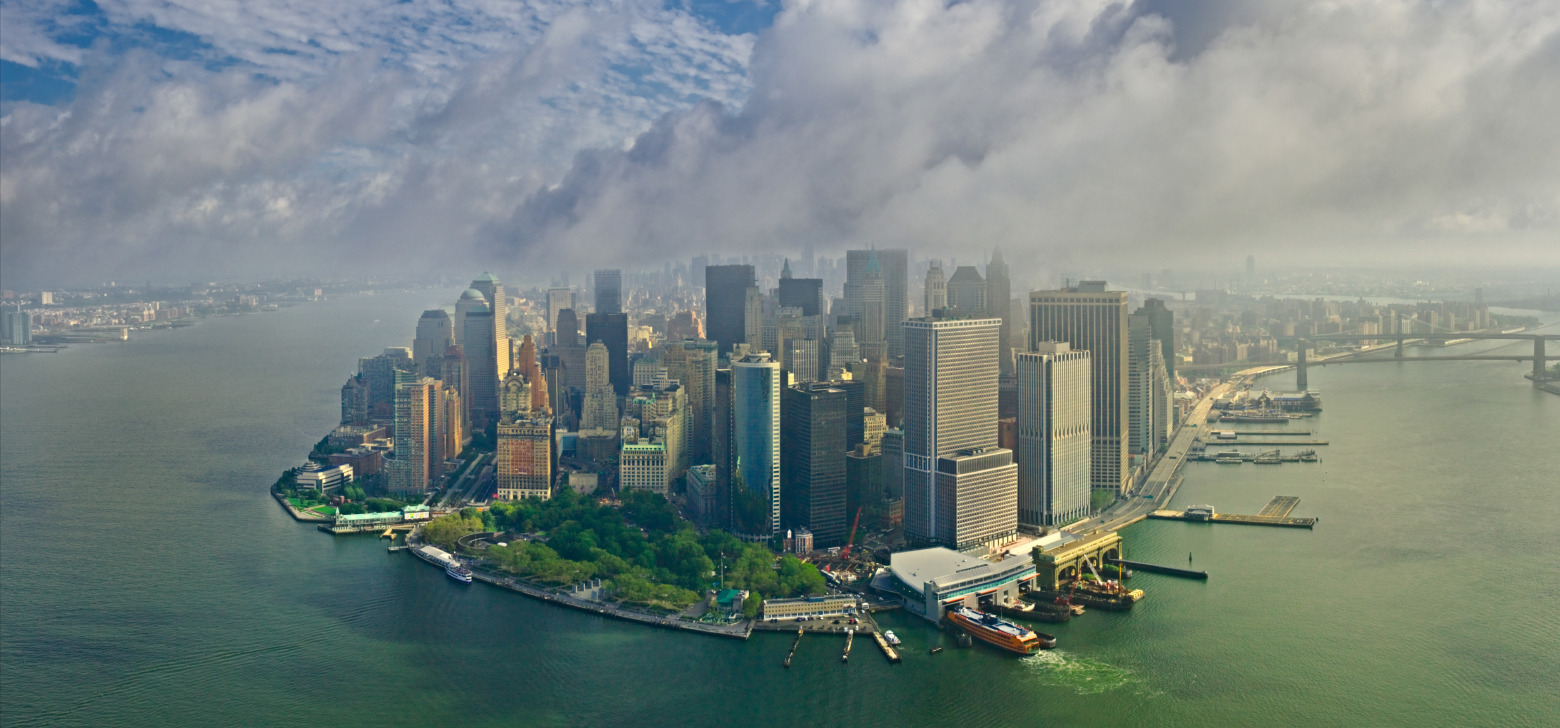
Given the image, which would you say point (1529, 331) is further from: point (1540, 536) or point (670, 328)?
point (670, 328)

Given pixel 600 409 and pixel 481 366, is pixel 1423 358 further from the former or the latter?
pixel 481 366

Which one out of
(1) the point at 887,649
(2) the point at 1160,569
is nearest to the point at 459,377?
(1) the point at 887,649

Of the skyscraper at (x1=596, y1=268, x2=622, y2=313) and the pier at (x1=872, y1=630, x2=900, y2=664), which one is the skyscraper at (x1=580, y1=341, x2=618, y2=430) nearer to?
the skyscraper at (x1=596, y1=268, x2=622, y2=313)

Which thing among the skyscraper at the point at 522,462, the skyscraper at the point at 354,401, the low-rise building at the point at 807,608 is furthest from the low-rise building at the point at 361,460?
the low-rise building at the point at 807,608

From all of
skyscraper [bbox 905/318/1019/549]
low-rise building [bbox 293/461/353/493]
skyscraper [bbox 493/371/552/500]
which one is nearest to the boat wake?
skyscraper [bbox 905/318/1019/549]

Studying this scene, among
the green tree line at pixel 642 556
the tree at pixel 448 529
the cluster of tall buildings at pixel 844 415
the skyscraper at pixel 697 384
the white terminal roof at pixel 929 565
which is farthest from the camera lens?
the skyscraper at pixel 697 384

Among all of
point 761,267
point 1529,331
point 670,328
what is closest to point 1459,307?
point 1529,331

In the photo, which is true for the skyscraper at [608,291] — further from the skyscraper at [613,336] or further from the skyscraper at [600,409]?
the skyscraper at [600,409]
